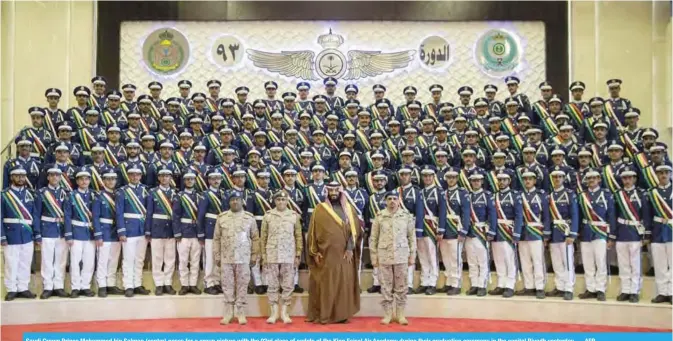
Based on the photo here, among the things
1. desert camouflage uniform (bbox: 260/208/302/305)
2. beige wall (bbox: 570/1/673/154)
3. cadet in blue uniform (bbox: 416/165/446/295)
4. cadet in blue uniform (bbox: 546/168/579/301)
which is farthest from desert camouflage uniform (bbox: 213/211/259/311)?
beige wall (bbox: 570/1/673/154)

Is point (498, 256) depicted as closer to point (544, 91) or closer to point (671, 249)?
point (671, 249)

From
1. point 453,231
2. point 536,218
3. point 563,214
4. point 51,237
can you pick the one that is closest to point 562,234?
point 563,214

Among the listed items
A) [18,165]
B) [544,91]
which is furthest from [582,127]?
[18,165]

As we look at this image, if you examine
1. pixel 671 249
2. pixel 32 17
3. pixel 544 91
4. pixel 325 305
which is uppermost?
pixel 32 17

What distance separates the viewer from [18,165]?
31.0ft

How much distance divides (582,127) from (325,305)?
4.94 m

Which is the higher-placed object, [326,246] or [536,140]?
[536,140]

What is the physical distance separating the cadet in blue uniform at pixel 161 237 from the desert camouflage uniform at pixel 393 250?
261cm

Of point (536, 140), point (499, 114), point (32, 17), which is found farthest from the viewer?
point (32, 17)

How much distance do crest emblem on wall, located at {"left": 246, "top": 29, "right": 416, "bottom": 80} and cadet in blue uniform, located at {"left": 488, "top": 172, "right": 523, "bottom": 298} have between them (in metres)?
5.36

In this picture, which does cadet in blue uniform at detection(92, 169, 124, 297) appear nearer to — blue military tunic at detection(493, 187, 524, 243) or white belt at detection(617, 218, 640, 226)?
blue military tunic at detection(493, 187, 524, 243)

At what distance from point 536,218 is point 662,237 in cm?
142

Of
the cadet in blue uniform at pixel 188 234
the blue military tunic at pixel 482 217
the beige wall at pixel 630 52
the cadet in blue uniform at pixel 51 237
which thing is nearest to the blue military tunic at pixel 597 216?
the blue military tunic at pixel 482 217

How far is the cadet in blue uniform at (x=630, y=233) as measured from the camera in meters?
8.53
